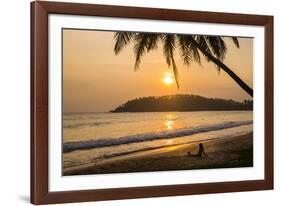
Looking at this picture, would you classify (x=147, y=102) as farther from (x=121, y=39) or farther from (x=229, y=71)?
(x=229, y=71)

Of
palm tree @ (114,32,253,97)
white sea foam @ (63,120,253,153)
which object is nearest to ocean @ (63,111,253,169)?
white sea foam @ (63,120,253,153)

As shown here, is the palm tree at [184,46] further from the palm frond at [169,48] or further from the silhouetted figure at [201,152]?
the silhouetted figure at [201,152]

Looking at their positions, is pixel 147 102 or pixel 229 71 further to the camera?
pixel 229 71

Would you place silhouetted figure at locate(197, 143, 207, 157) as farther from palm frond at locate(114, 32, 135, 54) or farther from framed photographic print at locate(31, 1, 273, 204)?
palm frond at locate(114, 32, 135, 54)

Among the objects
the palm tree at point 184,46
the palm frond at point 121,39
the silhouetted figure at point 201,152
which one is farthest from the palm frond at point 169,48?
the silhouetted figure at point 201,152

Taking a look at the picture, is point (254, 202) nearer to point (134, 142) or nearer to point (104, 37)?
point (134, 142)

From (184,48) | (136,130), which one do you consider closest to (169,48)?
(184,48)
